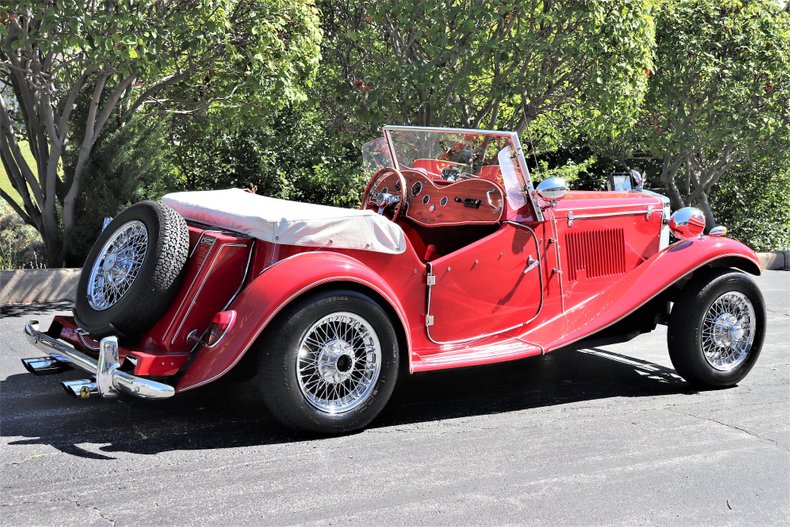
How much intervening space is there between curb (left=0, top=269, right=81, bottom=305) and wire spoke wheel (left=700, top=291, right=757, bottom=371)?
260 inches

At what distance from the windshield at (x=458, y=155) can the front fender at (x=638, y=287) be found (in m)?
0.84

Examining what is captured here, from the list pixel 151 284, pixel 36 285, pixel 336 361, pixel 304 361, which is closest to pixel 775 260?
pixel 36 285

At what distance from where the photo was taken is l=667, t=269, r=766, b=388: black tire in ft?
18.3

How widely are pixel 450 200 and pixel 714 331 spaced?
202cm

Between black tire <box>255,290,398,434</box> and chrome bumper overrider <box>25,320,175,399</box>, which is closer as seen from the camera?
chrome bumper overrider <box>25,320,175,399</box>

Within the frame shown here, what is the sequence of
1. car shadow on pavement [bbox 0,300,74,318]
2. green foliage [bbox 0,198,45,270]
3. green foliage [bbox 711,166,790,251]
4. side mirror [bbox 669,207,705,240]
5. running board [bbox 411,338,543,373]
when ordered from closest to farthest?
running board [bbox 411,338,543,373]
side mirror [bbox 669,207,705,240]
car shadow on pavement [bbox 0,300,74,318]
green foliage [bbox 0,198,45,270]
green foliage [bbox 711,166,790,251]

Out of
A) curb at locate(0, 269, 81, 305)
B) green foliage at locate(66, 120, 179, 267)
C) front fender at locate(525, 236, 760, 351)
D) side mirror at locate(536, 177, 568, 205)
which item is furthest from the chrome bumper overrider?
green foliage at locate(66, 120, 179, 267)

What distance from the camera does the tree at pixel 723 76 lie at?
13.0m

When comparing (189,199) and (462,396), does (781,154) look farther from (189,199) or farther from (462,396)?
(189,199)

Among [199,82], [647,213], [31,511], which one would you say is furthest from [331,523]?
[199,82]

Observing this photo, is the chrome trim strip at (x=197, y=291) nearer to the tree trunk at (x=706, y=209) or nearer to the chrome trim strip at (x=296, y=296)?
the chrome trim strip at (x=296, y=296)

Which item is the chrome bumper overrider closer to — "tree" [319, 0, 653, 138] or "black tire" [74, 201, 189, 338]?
"black tire" [74, 201, 189, 338]

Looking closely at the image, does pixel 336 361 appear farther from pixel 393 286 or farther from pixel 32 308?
pixel 32 308

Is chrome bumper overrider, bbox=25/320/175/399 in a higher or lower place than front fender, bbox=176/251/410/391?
lower
